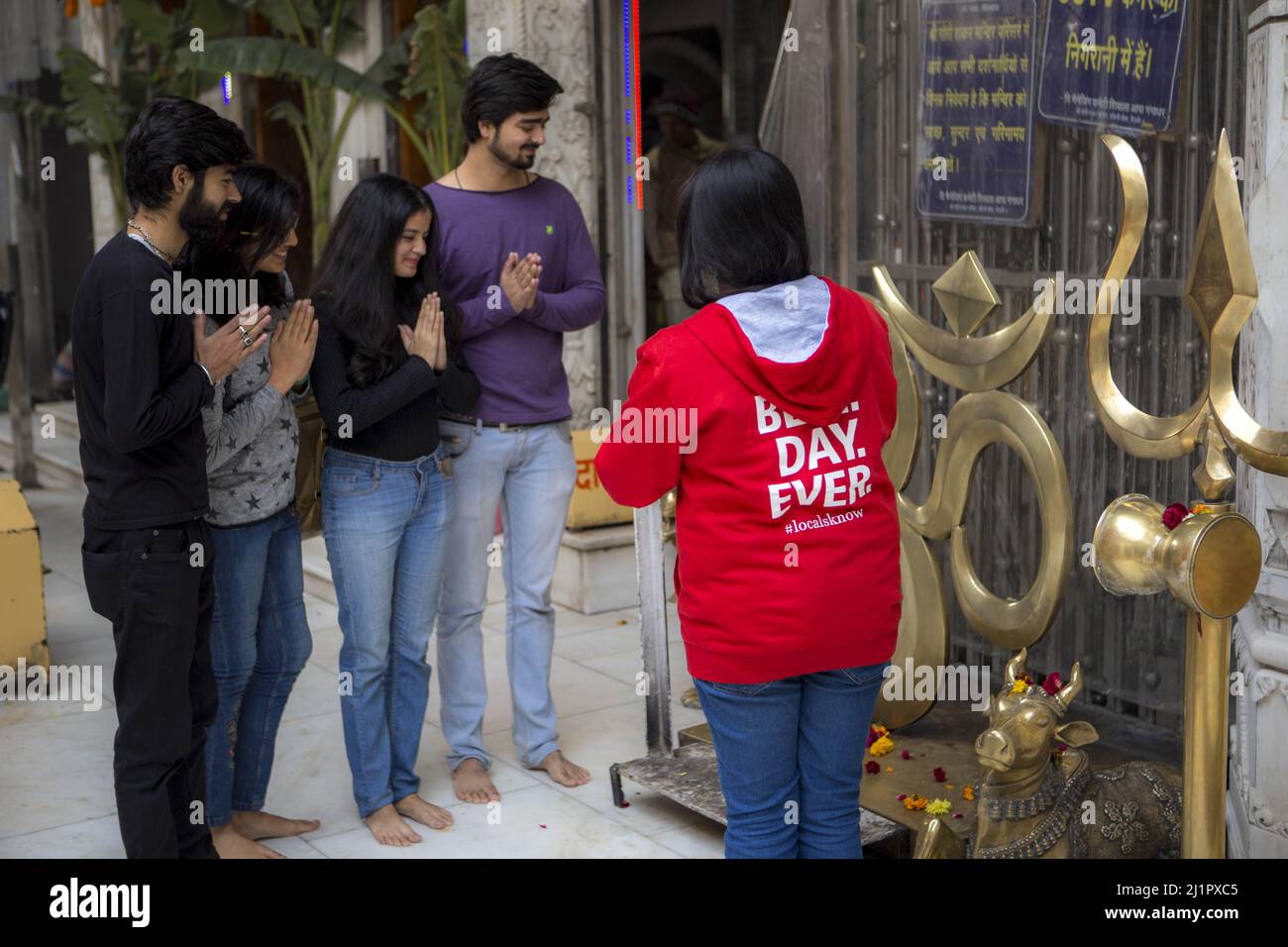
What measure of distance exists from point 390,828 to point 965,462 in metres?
1.92

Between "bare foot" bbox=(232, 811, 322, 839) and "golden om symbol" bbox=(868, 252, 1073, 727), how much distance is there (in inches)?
68.8

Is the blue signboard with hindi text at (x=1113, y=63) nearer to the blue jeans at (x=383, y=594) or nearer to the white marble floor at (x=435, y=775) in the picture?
the blue jeans at (x=383, y=594)

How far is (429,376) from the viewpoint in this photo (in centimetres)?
406

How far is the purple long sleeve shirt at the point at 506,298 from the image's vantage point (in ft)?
14.6

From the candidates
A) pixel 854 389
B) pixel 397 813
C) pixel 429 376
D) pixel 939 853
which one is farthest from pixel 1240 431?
pixel 397 813

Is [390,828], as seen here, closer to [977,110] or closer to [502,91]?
[502,91]

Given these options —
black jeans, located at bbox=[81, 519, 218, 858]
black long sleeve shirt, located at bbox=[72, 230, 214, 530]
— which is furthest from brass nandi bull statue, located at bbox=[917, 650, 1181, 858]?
black long sleeve shirt, located at bbox=[72, 230, 214, 530]

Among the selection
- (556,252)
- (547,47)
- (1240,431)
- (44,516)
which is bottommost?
(44,516)

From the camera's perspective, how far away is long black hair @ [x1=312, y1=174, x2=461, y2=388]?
4031 mm

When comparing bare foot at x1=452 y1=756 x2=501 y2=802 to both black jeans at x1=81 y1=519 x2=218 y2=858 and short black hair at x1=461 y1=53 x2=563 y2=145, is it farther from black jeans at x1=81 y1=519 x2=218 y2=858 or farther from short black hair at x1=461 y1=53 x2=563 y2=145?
short black hair at x1=461 y1=53 x2=563 y2=145
